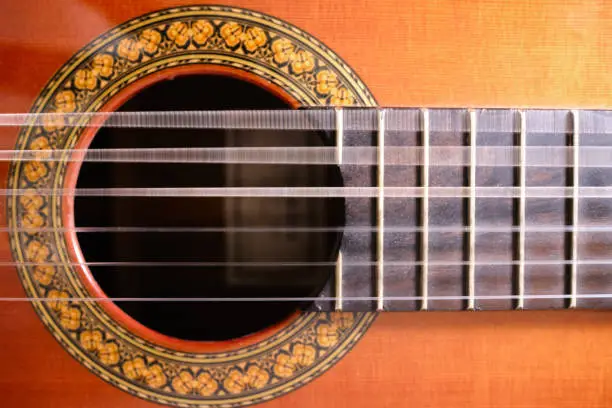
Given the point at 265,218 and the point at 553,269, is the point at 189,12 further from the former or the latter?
the point at 553,269

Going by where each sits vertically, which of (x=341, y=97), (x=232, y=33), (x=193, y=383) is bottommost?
(x=193, y=383)

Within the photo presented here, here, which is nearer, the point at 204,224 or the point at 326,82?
the point at 326,82

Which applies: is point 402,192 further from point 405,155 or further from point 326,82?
point 326,82

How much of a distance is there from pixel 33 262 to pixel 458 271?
2.28 feet

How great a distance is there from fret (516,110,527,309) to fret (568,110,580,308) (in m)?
0.08

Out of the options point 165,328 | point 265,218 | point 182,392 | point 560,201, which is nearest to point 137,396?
point 182,392

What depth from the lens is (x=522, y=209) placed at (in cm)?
97

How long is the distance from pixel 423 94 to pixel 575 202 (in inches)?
11.7

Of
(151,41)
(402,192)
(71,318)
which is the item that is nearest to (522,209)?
(402,192)

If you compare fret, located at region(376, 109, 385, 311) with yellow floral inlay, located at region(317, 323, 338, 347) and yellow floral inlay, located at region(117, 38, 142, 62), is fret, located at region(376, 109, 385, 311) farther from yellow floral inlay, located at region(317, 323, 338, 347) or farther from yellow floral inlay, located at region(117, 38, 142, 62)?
yellow floral inlay, located at region(117, 38, 142, 62)

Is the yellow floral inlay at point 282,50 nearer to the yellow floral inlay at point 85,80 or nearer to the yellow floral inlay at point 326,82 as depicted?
the yellow floral inlay at point 326,82

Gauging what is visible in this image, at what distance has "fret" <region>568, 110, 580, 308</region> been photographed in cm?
96

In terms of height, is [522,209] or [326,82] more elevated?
[326,82]

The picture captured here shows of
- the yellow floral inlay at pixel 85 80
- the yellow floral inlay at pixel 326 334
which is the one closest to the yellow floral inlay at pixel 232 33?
the yellow floral inlay at pixel 85 80
